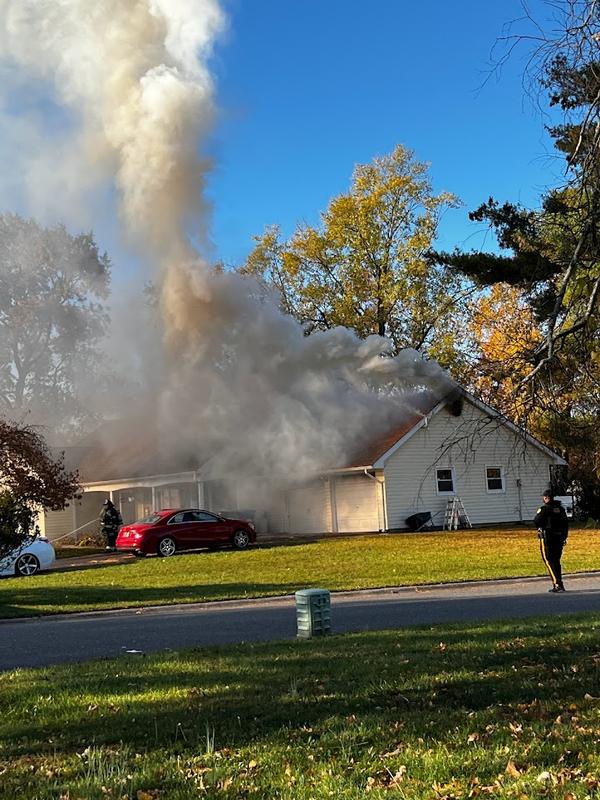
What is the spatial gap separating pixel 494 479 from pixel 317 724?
28.1 metres

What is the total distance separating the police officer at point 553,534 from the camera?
587 inches

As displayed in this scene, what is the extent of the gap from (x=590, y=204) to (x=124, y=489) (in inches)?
1251

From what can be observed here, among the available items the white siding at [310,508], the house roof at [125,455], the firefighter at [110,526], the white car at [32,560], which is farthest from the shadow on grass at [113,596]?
the house roof at [125,455]

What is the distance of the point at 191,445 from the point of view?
33.2 m

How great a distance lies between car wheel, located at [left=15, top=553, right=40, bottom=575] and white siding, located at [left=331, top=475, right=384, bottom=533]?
37.5 feet

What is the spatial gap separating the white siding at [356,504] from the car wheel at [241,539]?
4.93 m

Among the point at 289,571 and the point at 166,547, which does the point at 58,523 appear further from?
the point at 289,571

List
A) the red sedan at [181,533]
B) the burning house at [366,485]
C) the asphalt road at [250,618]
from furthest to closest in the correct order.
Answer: the burning house at [366,485], the red sedan at [181,533], the asphalt road at [250,618]

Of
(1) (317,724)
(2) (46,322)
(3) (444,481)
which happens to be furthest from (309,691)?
(2) (46,322)

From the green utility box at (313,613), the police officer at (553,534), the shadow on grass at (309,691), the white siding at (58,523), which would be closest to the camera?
the shadow on grass at (309,691)

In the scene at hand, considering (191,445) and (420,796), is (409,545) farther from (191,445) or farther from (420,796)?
(420,796)

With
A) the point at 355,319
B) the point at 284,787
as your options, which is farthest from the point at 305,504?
the point at 284,787

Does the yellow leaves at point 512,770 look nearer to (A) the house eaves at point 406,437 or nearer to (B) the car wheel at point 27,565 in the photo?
(B) the car wheel at point 27,565

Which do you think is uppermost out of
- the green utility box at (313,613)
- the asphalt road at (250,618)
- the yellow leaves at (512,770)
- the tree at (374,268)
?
the tree at (374,268)
